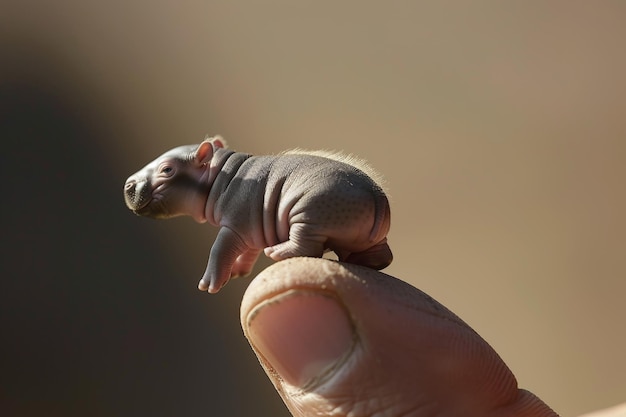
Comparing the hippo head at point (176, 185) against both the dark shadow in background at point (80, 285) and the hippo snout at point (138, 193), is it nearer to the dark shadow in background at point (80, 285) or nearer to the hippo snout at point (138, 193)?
the hippo snout at point (138, 193)

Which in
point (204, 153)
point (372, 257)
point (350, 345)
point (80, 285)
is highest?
point (204, 153)

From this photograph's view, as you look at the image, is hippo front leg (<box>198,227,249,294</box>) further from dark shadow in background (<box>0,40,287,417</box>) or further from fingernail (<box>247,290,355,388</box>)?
dark shadow in background (<box>0,40,287,417</box>)

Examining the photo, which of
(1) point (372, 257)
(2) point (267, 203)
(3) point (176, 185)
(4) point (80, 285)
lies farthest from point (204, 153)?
(4) point (80, 285)

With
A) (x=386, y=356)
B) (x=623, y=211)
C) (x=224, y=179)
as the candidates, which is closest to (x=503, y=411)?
(x=386, y=356)

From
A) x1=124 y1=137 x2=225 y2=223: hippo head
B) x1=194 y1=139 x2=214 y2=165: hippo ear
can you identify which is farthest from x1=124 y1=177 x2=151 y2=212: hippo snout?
x1=194 y1=139 x2=214 y2=165: hippo ear

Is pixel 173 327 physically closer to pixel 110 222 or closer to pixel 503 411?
pixel 110 222

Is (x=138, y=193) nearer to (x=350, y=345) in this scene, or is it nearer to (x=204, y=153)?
(x=204, y=153)

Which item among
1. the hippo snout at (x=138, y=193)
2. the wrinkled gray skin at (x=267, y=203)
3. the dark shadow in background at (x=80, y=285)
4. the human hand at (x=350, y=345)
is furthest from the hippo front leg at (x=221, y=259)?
the dark shadow in background at (x=80, y=285)
